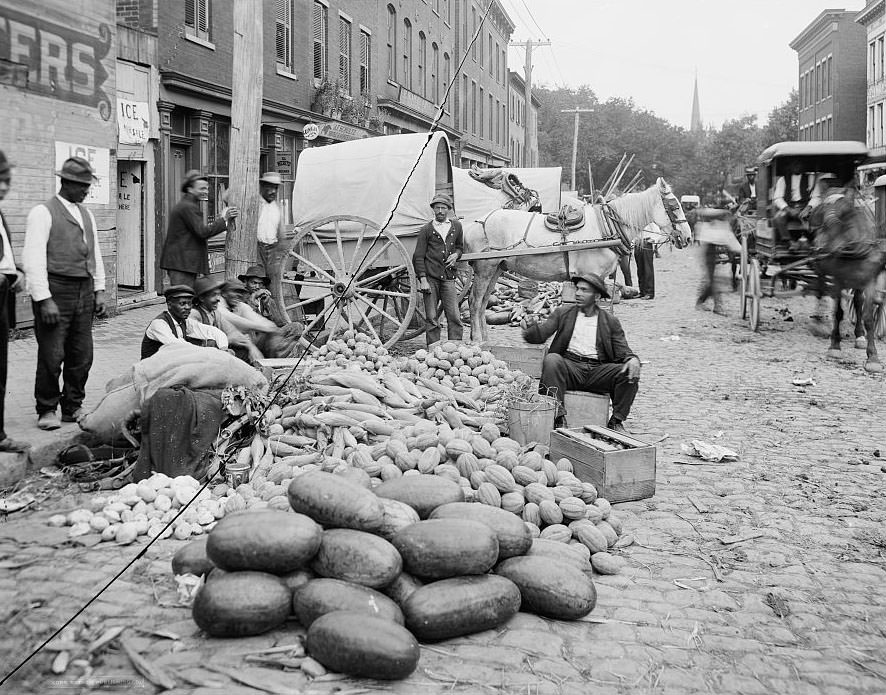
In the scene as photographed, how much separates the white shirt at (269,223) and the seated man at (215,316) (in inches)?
141

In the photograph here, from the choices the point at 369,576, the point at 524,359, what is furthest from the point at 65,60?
the point at 369,576

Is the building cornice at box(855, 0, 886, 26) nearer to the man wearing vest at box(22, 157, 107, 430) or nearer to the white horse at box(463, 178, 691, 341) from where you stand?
the white horse at box(463, 178, 691, 341)

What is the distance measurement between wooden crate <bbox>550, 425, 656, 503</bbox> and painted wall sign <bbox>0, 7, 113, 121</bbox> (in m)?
7.42

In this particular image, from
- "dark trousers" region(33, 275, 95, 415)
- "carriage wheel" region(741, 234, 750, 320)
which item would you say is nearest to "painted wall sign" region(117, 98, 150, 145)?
"dark trousers" region(33, 275, 95, 415)

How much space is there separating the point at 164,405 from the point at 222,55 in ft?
47.9

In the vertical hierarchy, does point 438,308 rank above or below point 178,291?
below

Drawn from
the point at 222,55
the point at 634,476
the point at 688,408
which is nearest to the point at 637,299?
the point at 222,55

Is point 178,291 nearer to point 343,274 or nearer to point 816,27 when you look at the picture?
point 343,274

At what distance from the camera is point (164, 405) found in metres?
5.92

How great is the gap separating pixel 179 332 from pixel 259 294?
3534mm

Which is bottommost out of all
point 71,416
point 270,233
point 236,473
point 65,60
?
point 236,473

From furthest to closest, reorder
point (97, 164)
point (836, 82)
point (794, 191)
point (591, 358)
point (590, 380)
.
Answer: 1. point (836, 82)
2. point (794, 191)
3. point (97, 164)
4. point (591, 358)
5. point (590, 380)

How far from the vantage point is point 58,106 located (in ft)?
38.7

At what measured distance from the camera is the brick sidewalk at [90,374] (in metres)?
6.56
